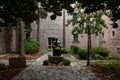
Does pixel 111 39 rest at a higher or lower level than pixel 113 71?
higher

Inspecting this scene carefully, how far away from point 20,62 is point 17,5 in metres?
5.53

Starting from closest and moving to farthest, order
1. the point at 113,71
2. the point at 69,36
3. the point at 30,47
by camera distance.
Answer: the point at 113,71, the point at 30,47, the point at 69,36

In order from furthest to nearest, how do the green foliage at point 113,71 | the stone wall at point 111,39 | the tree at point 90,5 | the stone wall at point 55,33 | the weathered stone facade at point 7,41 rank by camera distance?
the stone wall at point 55,33, the stone wall at point 111,39, the weathered stone facade at point 7,41, the tree at point 90,5, the green foliage at point 113,71

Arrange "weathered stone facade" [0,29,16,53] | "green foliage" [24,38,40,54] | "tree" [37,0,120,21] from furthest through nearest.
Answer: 1. "green foliage" [24,38,40,54]
2. "weathered stone facade" [0,29,16,53]
3. "tree" [37,0,120,21]

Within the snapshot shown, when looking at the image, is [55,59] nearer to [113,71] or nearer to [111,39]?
[113,71]

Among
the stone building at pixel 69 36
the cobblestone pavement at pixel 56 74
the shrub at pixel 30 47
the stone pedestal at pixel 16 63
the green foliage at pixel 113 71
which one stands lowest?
the cobblestone pavement at pixel 56 74

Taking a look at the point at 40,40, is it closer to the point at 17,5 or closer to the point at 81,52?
the point at 81,52

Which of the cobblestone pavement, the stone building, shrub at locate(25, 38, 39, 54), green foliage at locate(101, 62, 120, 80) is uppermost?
the stone building

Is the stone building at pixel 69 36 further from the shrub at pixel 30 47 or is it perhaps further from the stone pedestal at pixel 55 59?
the stone pedestal at pixel 55 59

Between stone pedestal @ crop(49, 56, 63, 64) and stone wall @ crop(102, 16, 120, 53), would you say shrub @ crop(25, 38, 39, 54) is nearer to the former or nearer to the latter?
stone wall @ crop(102, 16, 120, 53)

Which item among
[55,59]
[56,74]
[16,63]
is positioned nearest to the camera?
[56,74]

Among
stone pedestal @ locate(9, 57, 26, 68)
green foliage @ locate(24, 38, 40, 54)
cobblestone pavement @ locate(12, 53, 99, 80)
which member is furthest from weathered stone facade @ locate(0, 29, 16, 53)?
cobblestone pavement @ locate(12, 53, 99, 80)

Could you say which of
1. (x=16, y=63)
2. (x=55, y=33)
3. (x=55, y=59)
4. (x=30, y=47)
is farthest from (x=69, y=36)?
(x=16, y=63)

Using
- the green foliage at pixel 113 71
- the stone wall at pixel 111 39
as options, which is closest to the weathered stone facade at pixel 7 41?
the stone wall at pixel 111 39
